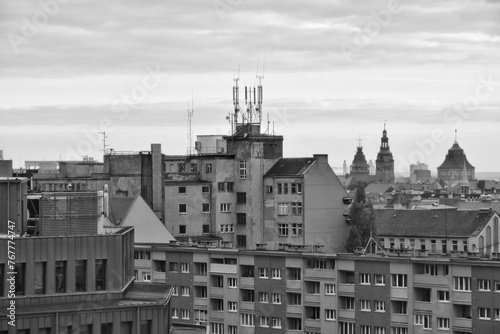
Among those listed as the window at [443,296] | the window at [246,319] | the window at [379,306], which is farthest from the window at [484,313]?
the window at [246,319]

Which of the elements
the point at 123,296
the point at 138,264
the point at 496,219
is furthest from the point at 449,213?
the point at 123,296

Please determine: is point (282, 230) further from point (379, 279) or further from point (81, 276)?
point (81, 276)

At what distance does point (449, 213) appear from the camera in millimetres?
132500

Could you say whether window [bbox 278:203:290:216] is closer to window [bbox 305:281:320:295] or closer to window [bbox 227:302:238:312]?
window [bbox 227:302:238:312]

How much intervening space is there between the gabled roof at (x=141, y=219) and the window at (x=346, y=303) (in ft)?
59.2

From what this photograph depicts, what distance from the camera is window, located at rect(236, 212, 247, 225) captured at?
99438mm

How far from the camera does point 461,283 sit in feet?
228

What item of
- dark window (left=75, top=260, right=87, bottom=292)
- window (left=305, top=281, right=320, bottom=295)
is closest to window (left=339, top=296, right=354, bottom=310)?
window (left=305, top=281, right=320, bottom=295)

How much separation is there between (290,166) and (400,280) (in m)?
28.0

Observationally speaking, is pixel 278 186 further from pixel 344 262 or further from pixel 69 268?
pixel 69 268

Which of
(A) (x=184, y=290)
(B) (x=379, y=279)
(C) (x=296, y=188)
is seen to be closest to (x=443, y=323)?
(B) (x=379, y=279)

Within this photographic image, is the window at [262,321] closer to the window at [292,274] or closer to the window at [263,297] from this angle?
the window at [263,297]

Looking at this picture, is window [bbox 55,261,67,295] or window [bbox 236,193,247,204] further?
window [bbox 236,193,247,204]

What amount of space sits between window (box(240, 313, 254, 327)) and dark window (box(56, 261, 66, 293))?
4071 centimetres
